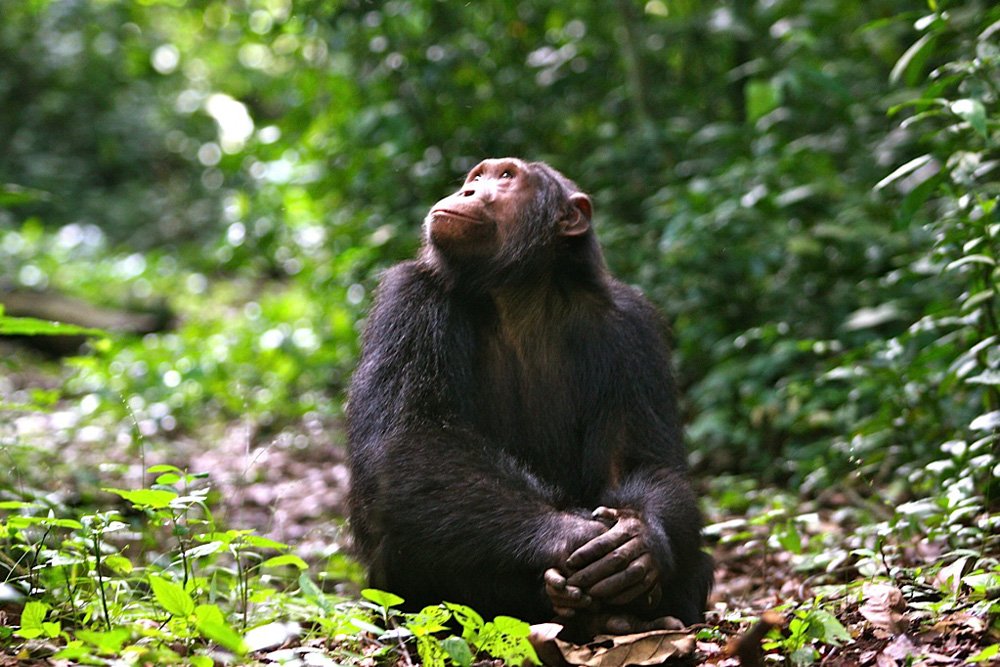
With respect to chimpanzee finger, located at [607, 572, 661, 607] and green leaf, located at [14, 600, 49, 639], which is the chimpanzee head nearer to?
chimpanzee finger, located at [607, 572, 661, 607]

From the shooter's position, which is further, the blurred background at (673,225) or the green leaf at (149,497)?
the blurred background at (673,225)

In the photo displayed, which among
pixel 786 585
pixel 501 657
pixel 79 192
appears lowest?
pixel 786 585

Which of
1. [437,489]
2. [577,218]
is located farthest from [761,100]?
[437,489]

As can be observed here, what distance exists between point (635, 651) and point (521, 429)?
1248 mm

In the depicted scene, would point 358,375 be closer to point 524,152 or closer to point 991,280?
point 991,280

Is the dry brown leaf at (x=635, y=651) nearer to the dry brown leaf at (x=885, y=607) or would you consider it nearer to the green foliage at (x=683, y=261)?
the green foliage at (x=683, y=261)

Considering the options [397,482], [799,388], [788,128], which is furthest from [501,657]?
[788,128]

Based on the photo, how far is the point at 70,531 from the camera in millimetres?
4633

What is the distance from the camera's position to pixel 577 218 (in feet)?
16.2

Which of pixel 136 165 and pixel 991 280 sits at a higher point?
pixel 136 165

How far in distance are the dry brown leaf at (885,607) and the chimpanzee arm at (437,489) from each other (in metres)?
0.97

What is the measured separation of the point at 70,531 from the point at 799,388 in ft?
13.4

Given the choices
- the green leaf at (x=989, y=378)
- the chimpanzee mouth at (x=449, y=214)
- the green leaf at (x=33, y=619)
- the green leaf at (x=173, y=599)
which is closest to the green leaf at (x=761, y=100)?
the green leaf at (x=989, y=378)

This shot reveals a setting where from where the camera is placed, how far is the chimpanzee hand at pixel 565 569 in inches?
148
